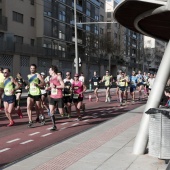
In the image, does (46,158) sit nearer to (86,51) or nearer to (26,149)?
(26,149)

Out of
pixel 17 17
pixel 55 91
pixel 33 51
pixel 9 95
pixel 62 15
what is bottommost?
pixel 9 95

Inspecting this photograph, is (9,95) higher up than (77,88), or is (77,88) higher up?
(77,88)

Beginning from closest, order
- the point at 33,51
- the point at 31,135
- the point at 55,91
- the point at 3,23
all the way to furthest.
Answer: the point at 31,135, the point at 55,91, the point at 3,23, the point at 33,51

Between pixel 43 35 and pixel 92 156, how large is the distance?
128ft

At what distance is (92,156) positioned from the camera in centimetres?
651

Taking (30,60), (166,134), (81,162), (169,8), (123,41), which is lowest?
(81,162)

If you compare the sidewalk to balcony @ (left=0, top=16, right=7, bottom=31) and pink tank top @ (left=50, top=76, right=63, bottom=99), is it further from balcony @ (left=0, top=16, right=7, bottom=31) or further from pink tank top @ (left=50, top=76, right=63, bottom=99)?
balcony @ (left=0, top=16, right=7, bottom=31)

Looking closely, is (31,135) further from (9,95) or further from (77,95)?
(77,95)

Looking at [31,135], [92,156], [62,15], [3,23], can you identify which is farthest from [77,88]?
[62,15]

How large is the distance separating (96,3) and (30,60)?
29852mm

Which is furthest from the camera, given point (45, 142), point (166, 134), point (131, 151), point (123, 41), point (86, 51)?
point (123, 41)

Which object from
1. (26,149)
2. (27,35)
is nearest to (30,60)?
(27,35)

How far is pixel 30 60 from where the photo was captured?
40906 mm

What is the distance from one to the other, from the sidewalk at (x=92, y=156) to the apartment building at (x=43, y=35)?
28.0m
